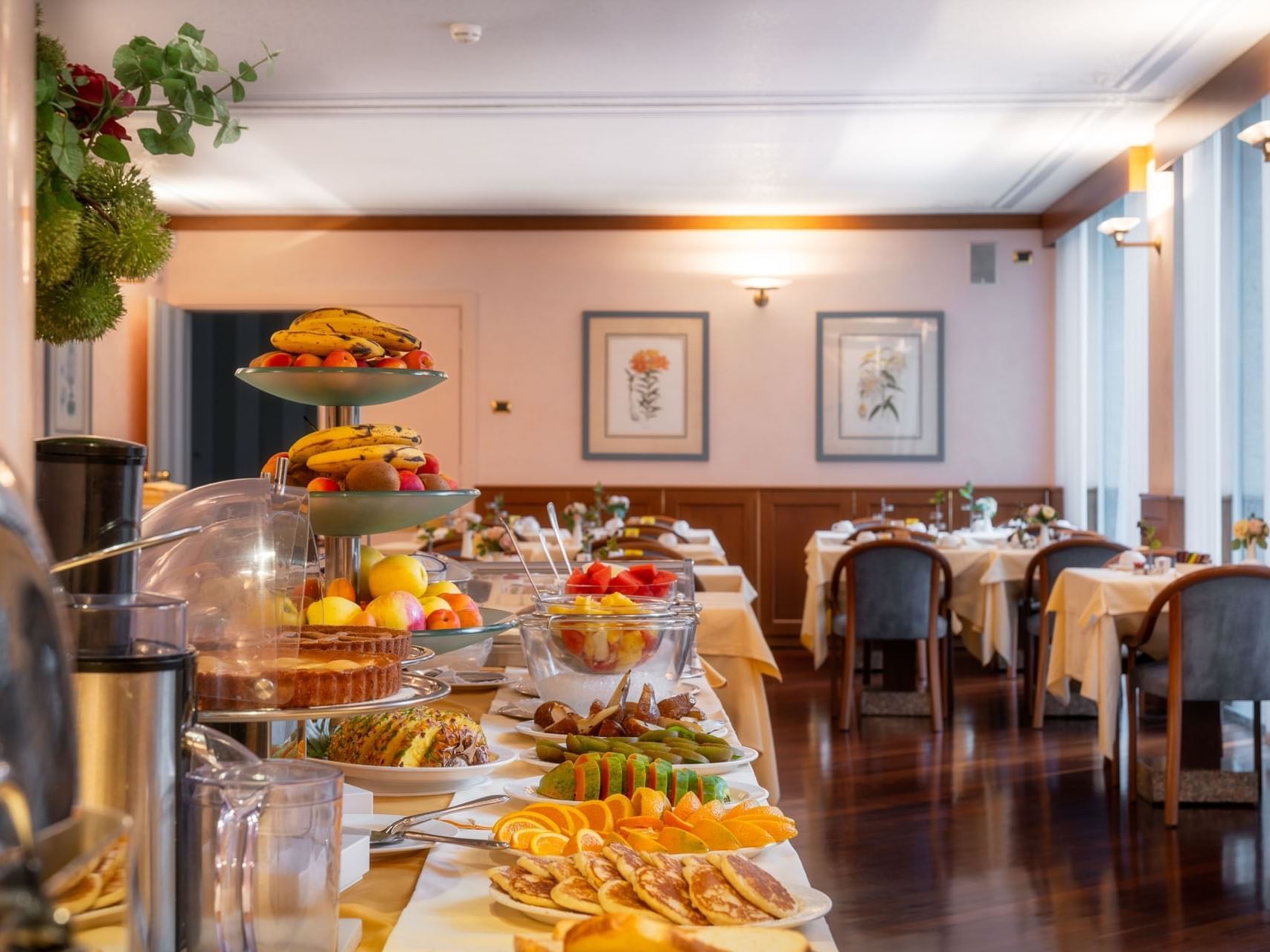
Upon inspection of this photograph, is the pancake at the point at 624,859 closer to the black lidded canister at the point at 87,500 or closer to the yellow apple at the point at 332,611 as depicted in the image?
the black lidded canister at the point at 87,500

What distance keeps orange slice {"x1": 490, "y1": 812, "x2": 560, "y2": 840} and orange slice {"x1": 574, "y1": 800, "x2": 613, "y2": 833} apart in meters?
0.03

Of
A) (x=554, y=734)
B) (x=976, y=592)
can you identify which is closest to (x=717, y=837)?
(x=554, y=734)

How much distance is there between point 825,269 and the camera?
9.38 metres

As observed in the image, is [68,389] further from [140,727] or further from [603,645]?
[140,727]

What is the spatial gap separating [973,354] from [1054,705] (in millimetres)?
3719

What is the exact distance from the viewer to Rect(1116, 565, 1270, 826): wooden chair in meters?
4.25

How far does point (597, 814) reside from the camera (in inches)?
44.9

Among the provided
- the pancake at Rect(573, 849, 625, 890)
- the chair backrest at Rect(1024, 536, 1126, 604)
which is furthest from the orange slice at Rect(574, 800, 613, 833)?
the chair backrest at Rect(1024, 536, 1126, 604)

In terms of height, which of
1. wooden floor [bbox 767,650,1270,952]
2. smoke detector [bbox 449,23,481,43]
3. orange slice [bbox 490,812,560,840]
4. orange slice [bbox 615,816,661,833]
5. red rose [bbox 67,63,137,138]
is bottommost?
wooden floor [bbox 767,650,1270,952]

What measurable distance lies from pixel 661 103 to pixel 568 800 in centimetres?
579

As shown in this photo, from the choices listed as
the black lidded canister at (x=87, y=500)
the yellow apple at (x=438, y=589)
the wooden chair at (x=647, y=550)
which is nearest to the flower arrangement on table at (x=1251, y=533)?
the wooden chair at (x=647, y=550)

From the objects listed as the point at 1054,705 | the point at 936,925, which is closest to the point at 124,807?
the point at 936,925

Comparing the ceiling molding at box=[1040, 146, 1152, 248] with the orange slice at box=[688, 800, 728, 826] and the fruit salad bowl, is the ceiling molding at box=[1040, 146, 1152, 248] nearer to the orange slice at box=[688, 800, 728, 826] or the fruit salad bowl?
the fruit salad bowl

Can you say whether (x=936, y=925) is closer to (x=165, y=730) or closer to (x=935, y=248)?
(x=165, y=730)
